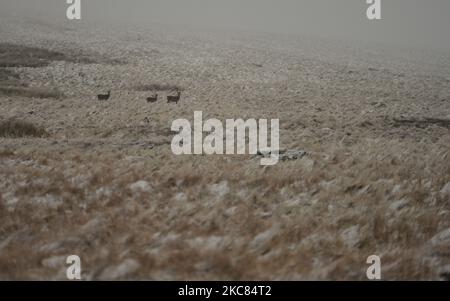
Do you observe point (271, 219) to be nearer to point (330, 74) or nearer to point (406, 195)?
point (406, 195)

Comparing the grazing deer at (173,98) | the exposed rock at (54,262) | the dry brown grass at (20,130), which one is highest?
the grazing deer at (173,98)

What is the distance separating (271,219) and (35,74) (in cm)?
2430

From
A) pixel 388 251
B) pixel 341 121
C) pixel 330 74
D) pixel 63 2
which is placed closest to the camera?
pixel 388 251

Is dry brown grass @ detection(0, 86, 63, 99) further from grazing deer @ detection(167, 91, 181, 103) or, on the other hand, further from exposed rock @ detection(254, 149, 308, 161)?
exposed rock @ detection(254, 149, 308, 161)

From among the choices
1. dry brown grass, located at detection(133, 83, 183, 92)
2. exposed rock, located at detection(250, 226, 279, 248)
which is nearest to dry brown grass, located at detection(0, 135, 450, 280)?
exposed rock, located at detection(250, 226, 279, 248)

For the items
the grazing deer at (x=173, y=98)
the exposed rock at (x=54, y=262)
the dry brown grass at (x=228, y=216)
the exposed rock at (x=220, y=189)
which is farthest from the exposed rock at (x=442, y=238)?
the grazing deer at (x=173, y=98)

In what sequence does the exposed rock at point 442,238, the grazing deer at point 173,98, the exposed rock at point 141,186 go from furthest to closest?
the grazing deer at point 173,98 < the exposed rock at point 141,186 < the exposed rock at point 442,238

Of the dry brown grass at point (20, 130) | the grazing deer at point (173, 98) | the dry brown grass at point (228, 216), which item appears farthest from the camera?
the grazing deer at point (173, 98)

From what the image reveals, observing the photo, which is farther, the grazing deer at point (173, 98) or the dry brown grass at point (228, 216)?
the grazing deer at point (173, 98)

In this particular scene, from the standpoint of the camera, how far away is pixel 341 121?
1555 cm

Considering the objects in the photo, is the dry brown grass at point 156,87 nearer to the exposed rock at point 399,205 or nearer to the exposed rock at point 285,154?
the exposed rock at point 285,154

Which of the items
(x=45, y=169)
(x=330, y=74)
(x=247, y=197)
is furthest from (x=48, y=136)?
(x=330, y=74)

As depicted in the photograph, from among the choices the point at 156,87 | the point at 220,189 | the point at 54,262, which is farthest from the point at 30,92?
the point at 54,262

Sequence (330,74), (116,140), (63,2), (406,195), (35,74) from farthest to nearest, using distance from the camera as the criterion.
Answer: (63,2)
(330,74)
(35,74)
(116,140)
(406,195)
